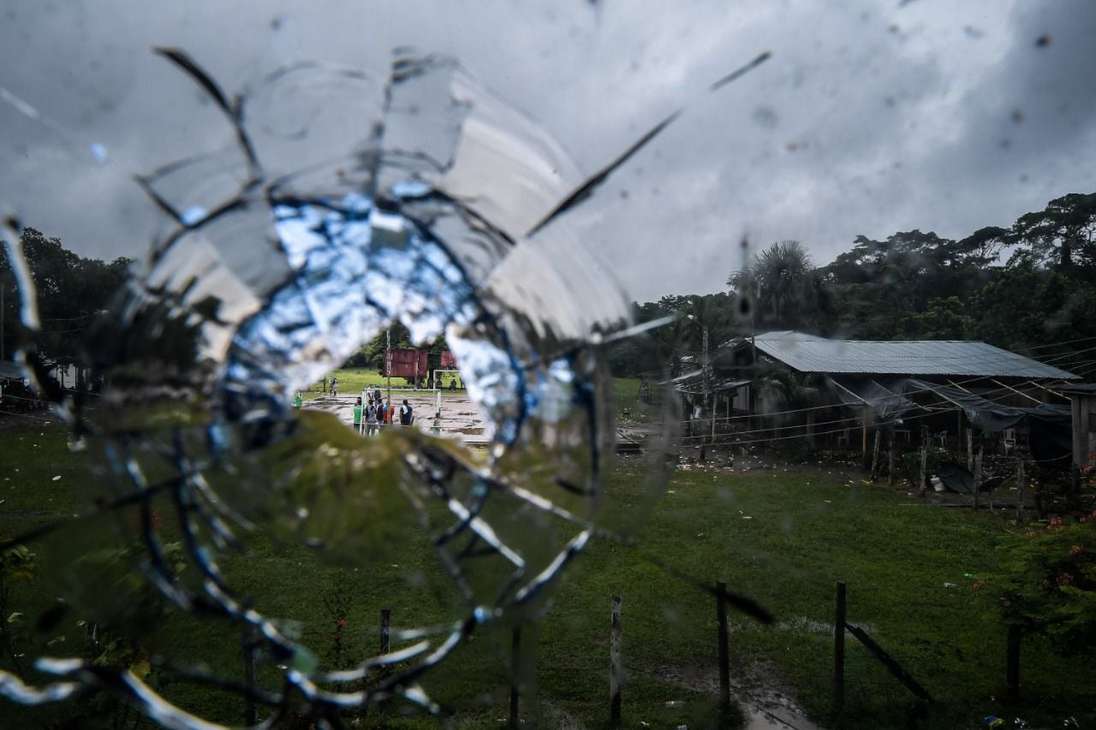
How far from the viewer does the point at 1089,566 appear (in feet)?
15.8

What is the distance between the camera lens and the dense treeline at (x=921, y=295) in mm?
2781

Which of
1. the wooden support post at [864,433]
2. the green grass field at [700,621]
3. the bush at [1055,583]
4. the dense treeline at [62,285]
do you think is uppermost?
the dense treeline at [62,285]

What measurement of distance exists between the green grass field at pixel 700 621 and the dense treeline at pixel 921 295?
102cm

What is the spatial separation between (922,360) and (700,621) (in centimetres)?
724

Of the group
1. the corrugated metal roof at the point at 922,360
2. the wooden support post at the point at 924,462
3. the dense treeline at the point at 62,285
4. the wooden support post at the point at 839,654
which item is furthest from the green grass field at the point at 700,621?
the corrugated metal roof at the point at 922,360

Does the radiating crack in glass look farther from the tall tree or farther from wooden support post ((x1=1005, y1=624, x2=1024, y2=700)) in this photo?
the tall tree

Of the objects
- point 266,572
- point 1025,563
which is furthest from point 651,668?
point 266,572

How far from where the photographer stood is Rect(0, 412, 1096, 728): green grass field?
505 centimetres

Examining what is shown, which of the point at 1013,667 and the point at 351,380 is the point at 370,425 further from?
the point at 1013,667

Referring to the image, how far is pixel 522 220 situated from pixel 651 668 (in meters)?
5.31

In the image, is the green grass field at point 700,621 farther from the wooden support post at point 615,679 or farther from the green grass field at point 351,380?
the green grass field at point 351,380

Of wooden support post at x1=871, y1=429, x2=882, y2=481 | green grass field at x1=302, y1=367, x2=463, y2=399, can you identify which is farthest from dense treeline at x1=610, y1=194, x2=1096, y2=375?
wooden support post at x1=871, y1=429, x2=882, y2=481

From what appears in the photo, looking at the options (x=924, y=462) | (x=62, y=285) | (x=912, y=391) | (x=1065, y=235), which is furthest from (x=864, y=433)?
(x=62, y=285)

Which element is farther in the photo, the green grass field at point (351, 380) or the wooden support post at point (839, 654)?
the wooden support post at point (839, 654)
